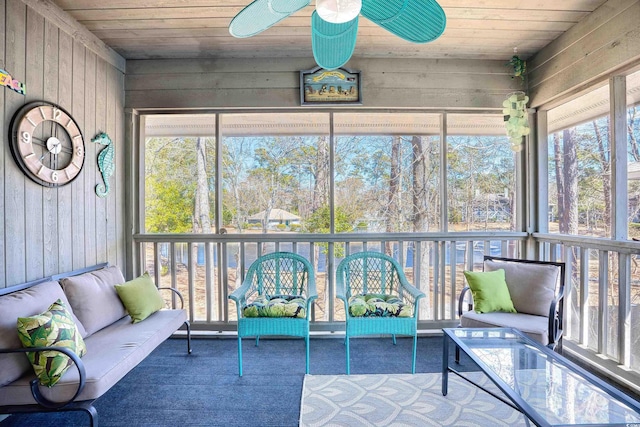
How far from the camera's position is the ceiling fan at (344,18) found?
1.20m

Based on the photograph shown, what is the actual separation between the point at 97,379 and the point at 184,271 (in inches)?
65.6

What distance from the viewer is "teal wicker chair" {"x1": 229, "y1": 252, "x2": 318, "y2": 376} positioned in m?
2.41

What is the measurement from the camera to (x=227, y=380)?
2.37 m

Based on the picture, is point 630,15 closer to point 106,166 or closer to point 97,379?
point 97,379

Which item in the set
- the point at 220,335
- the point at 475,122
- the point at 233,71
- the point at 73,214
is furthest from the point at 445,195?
the point at 73,214

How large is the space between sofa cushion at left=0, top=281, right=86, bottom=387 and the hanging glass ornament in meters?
3.76

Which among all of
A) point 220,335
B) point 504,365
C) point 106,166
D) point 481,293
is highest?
point 106,166

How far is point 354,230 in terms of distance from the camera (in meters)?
3.22

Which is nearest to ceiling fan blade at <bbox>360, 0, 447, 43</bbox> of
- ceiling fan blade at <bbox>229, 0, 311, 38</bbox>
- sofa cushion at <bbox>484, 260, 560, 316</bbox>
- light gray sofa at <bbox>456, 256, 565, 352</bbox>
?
ceiling fan blade at <bbox>229, 0, 311, 38</bbox>

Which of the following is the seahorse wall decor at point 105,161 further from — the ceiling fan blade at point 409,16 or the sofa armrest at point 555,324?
the sofa armrest at point 555,324

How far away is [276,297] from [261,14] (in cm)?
215

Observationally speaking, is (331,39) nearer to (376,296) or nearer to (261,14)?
(261,14)

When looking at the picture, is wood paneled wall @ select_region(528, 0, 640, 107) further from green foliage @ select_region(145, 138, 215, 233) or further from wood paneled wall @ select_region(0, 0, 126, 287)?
wood paneled wall @ select_region(0, 0, 126, 287)

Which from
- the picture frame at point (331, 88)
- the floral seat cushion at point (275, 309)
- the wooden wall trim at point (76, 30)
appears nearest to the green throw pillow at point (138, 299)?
the floral seat cushion at point (275, 309)
